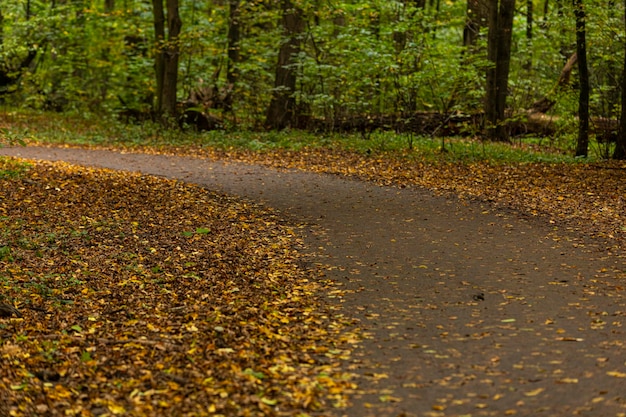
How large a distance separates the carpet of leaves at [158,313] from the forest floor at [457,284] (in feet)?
0.19

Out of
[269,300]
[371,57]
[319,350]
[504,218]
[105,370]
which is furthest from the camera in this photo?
[371,57]

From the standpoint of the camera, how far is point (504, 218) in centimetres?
1020

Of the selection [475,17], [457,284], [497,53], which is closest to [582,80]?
[497,53]

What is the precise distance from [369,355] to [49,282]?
3690 mm

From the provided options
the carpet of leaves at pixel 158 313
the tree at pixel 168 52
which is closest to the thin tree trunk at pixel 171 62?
the tree at pixel 168 52

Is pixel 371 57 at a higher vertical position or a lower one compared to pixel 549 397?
higher

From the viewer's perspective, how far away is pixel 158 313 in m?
6.45

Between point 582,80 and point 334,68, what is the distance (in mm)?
6248

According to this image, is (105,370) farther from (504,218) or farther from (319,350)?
(504,218)

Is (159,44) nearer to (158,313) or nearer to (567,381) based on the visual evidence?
(158,313)

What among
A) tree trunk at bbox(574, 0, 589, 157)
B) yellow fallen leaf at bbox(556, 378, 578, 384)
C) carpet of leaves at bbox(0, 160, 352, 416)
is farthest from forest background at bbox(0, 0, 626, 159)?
yellow fallen leaf at bbox(556, 378, 578, 384)

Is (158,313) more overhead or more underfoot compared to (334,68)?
more underfoot

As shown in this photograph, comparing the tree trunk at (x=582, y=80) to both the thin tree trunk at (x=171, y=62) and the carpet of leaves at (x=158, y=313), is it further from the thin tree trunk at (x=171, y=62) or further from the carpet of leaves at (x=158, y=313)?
the thin tree trunk at (x=171, y=62)

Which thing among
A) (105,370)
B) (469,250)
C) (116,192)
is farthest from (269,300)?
(116,192)
